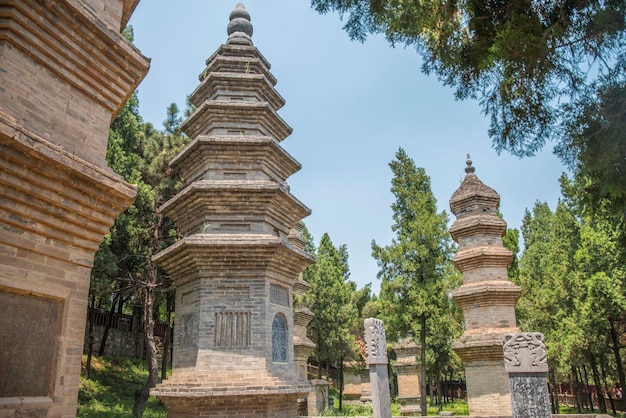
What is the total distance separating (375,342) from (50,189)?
802cm

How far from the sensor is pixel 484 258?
15.1 meters

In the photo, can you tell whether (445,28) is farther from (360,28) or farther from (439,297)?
(439,297)

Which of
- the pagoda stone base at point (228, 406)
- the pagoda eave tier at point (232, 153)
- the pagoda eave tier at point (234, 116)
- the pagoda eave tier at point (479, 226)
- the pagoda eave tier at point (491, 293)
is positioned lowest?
the pagoda stone base at point (228, 406)

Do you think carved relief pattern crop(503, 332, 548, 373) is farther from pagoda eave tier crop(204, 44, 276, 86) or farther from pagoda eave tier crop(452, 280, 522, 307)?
pagoda eave tier crop(204, 44, 276, 86)

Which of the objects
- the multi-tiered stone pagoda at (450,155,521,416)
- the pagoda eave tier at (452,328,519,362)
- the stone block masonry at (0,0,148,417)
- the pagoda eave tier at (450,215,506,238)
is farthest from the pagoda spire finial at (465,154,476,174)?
the stone block masonry at (0,0,148,417)

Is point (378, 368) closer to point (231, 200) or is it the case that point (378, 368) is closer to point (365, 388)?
point (231, 200)

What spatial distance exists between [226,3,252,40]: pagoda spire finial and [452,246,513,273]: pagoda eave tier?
980 centimetres

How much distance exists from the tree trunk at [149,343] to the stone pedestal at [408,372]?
37.8 ft

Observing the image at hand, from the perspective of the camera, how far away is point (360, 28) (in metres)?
6.45

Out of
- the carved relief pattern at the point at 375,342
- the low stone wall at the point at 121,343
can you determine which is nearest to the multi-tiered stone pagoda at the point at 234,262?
the carved relief pattern at the point at 375,342

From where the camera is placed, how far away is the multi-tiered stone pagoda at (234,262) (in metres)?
9.83

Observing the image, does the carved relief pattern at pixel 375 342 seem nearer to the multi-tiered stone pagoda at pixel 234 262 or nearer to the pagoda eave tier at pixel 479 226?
the multi-tiered stone pagoda at pixel 234 262

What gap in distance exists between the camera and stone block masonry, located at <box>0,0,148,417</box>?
416 cm

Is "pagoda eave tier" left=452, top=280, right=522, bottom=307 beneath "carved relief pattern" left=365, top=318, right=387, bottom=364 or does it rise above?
above
